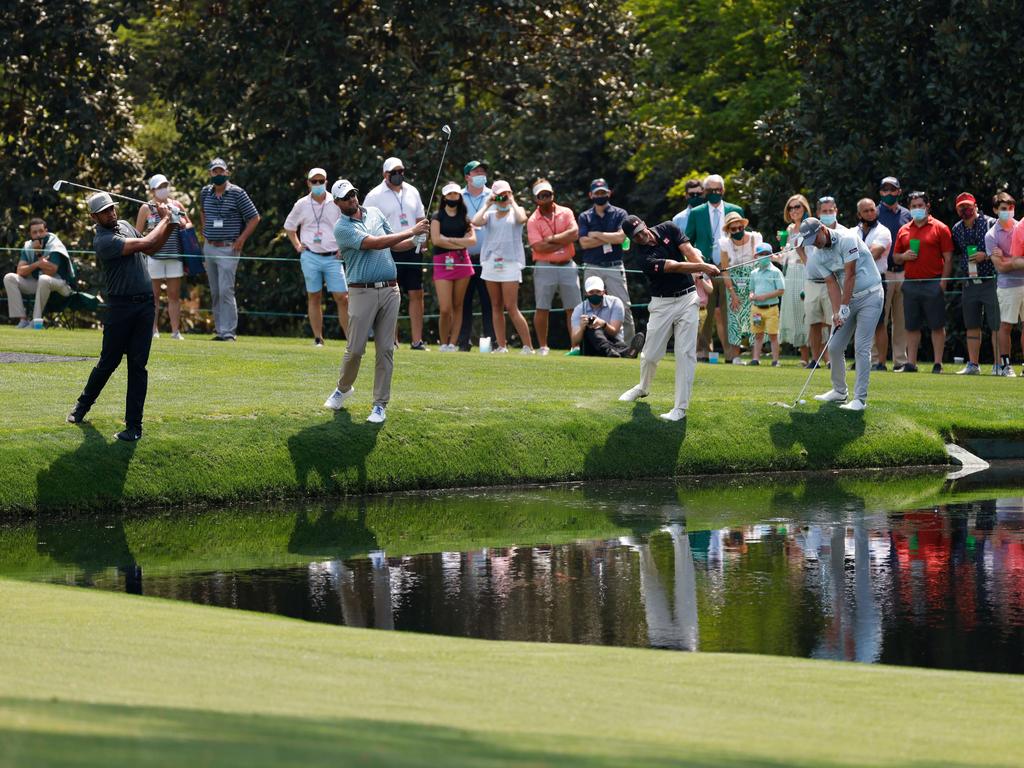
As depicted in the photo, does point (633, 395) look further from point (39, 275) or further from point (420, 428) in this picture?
point (39, 275)

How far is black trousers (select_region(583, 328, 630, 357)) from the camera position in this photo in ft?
76.6

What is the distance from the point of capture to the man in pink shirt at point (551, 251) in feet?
74.6

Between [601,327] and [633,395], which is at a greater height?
[601,327]

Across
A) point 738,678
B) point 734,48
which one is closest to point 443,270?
point 738,678

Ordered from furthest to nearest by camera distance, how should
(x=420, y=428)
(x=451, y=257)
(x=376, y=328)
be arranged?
(x=451, y=257)
(x=420, y=428)
(x=376, y=328)

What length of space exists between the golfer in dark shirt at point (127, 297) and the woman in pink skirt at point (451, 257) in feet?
23.9

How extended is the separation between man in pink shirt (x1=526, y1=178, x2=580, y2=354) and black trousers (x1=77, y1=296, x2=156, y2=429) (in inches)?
345

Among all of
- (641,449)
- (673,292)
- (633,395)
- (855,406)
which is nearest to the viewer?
(641,449)

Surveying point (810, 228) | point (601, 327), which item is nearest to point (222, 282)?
point (601, 327)

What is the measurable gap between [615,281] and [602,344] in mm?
881

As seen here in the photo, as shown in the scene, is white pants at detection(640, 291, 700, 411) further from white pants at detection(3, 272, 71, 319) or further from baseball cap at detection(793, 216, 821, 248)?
white pants at detection(3, 272, 71, 319)

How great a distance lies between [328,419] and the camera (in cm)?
1595

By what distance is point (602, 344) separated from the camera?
23.4 metres

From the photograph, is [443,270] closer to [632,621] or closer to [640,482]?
[640,482]
